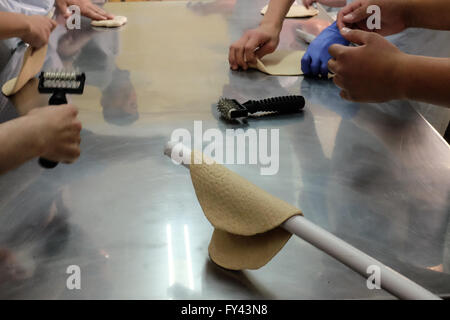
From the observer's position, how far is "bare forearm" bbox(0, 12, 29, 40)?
2.81 feet

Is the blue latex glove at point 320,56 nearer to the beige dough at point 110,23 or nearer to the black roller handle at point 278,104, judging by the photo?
the black roller handle at point 278,104

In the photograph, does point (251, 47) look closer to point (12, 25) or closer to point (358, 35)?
point (358, 35)

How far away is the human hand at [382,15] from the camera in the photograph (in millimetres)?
925

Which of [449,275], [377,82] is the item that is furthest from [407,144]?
[449,275]

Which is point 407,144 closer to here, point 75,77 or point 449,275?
point 449,275

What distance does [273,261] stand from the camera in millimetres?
516

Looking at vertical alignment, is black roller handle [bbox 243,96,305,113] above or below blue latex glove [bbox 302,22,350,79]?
below

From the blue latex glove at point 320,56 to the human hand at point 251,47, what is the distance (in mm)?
117

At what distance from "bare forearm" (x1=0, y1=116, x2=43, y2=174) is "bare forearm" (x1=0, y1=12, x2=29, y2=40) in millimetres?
437

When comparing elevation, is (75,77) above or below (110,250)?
above

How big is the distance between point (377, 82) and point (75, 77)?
21.5 inches

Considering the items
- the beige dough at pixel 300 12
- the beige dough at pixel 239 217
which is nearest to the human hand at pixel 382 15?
the beige dough at pixel 300 12

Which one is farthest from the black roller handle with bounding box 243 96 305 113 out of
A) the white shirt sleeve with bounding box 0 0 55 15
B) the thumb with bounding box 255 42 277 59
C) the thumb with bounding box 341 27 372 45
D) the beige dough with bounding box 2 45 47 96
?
the white shirt sleeve with bounding box 0 0 55 15

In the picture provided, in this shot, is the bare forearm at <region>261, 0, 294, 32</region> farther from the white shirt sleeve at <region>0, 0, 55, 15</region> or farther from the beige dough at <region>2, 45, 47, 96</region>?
the white shirt sleeve at <region>0, 0, 55, 15</region>
